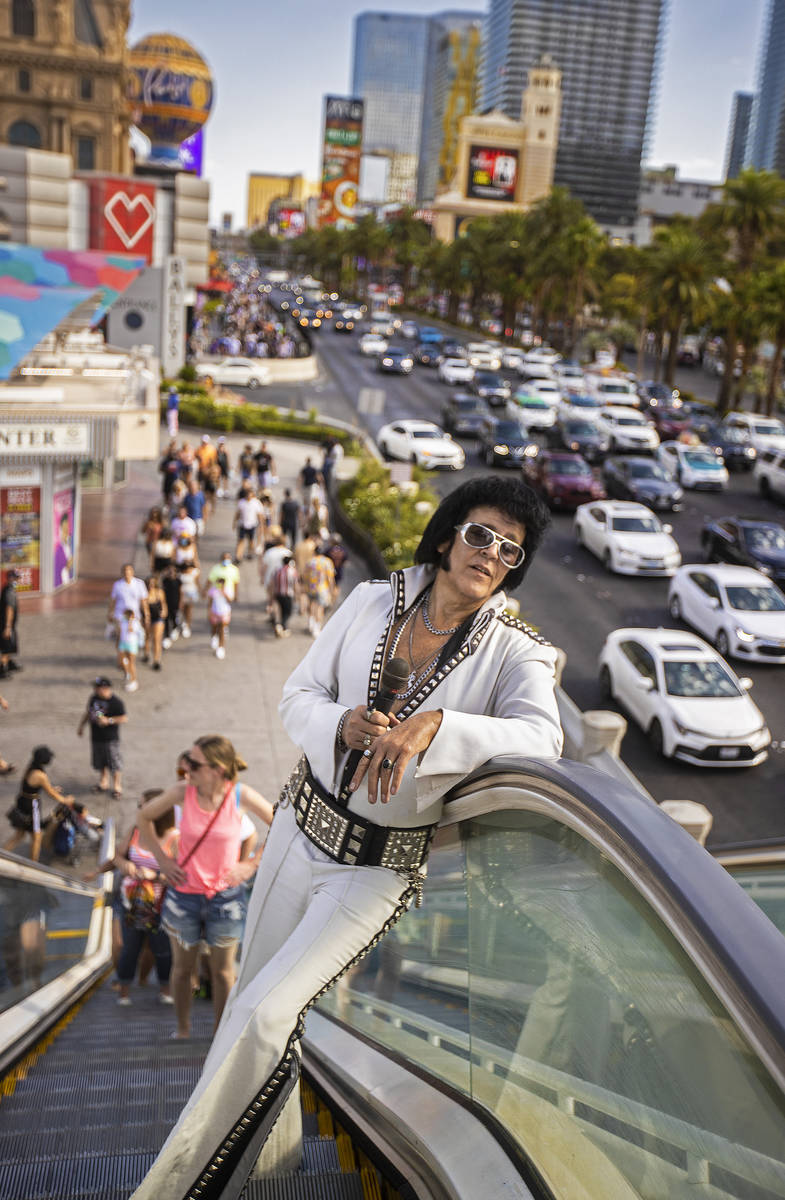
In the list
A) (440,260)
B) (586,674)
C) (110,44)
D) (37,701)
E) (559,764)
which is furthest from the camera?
(440,260)

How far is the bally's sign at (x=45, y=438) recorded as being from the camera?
17141 millimetres

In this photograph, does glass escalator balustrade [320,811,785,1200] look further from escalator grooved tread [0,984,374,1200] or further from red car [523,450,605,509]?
red car [523,450,605,509]

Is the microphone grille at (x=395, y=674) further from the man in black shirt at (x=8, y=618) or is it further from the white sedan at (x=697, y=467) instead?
the white sedan at (x=697, y=467)

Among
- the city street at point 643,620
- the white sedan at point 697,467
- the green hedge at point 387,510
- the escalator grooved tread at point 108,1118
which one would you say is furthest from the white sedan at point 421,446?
the escalator grooved tread at point 108,1118

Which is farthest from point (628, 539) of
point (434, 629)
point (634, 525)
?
point (434, 629)

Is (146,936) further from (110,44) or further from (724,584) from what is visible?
(110,44)

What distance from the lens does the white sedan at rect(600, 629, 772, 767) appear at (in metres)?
14.8

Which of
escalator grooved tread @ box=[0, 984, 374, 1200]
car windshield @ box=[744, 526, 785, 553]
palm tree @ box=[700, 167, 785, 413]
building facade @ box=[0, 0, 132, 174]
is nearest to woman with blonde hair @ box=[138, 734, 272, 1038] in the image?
escalator grooved tread @ box=[0, 984, 374, 1200]

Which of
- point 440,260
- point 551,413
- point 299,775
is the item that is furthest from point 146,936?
point 440,260

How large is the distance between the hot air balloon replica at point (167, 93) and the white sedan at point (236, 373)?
27234 millimetres

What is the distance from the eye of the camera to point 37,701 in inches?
558

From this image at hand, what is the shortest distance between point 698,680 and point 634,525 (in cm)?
1015

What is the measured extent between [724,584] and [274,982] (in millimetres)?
18038

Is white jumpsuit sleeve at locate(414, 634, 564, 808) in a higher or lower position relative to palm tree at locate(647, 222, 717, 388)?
lower
